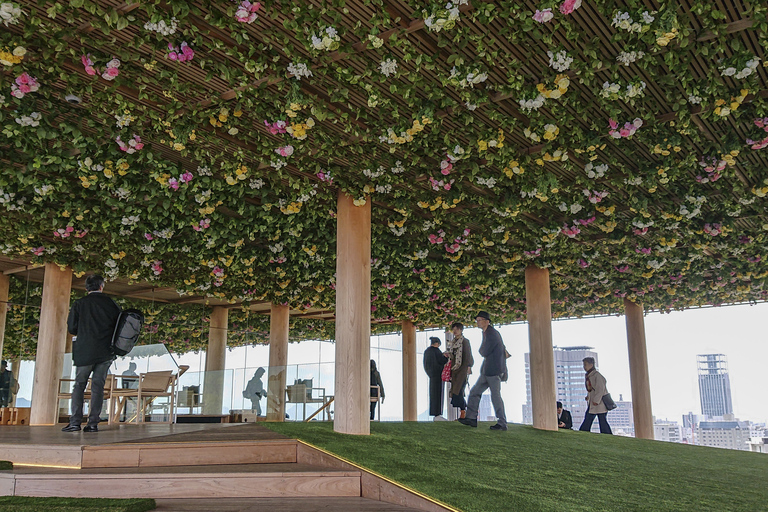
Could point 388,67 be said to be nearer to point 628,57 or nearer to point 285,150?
point 285,150

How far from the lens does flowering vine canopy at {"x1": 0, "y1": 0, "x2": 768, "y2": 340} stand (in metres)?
4.88

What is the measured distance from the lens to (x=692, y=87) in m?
5.63

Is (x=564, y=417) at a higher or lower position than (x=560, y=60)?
lower

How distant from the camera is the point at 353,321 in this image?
792cm

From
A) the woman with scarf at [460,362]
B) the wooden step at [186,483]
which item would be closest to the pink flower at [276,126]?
the wooden step at [186,483]

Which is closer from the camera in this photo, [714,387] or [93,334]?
[93,334]

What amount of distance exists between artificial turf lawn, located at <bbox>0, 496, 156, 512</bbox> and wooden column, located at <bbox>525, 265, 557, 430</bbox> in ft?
30.0

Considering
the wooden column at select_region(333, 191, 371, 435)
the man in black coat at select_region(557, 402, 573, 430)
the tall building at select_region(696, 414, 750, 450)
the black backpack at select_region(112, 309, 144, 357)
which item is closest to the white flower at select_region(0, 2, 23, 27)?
the black backpack at select_region(112, 309, 144, 357)

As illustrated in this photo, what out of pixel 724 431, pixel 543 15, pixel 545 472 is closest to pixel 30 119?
pixel 543 15

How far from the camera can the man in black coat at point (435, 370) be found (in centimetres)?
1233

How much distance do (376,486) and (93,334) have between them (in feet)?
13.1

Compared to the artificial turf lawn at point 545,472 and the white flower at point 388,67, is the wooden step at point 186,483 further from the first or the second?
the white flower at point 388,67

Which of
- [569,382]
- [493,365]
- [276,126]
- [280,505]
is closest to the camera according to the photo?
[280,505]

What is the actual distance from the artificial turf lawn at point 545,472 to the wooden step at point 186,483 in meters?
0.42
